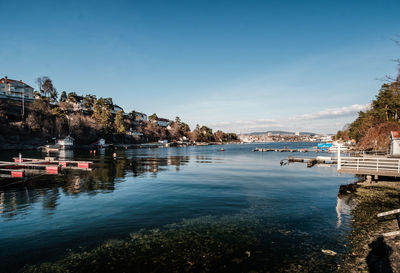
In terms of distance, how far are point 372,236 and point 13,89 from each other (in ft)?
543

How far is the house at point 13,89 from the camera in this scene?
406ft

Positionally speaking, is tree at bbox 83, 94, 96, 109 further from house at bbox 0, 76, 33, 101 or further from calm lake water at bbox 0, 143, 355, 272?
calm lake water at bbox 0, 143, 355, 272

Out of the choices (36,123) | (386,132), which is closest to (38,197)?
(386,132)

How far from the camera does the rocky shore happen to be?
324 inches

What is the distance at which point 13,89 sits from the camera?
127m

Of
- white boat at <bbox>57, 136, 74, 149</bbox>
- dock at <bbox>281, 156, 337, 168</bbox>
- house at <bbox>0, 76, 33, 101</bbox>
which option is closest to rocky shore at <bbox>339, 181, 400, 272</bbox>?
dock at <bbox>281, 156, 337, 168</bbox>

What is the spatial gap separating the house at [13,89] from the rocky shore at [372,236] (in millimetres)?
159670

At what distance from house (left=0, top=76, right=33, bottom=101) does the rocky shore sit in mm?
159670

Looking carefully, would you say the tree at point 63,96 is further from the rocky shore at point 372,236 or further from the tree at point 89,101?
the rocky shore at point 372,236

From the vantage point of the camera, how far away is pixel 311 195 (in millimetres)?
20547

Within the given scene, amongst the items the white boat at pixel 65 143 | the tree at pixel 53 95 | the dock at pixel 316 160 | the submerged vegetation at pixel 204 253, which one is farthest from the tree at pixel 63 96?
the submerged vegetation at pixel 204 253

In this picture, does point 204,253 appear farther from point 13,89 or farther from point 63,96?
point 63,96

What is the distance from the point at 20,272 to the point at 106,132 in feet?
449

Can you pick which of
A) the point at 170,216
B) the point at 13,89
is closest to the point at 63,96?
the point at 13,89
